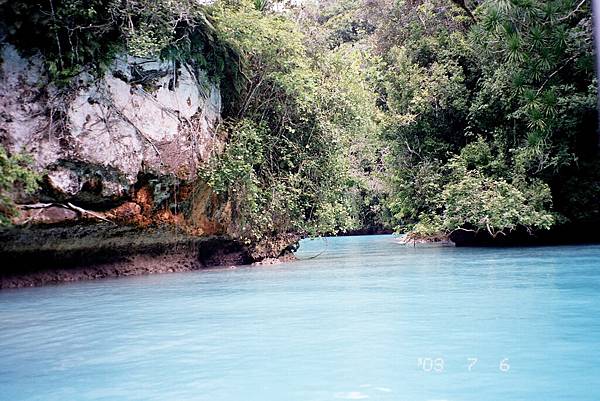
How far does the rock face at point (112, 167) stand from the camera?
9.03m

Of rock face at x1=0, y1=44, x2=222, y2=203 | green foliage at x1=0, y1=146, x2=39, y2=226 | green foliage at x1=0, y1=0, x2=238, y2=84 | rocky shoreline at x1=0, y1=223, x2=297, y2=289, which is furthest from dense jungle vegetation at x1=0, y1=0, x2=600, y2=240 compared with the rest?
green foliage at x1=0, y1=146, x2=39, y2=226

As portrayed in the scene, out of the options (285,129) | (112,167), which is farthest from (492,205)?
(112,167)

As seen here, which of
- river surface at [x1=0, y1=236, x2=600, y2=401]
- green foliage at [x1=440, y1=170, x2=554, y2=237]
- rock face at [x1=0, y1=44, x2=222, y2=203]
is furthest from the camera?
green foliage at [x1=440, y1=170, x2=554, y2=237]

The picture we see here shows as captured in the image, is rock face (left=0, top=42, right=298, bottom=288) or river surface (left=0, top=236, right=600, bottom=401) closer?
river surface (left=0, top=236, right=600, bottom=401)

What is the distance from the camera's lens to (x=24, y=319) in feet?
19.6

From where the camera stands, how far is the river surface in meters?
3.24

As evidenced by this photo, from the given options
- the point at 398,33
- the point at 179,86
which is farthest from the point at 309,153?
the point at 398,33

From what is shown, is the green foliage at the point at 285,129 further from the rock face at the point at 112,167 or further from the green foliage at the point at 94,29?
the green foliage at the point at 94,29

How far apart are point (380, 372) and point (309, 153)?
9227 millimetres

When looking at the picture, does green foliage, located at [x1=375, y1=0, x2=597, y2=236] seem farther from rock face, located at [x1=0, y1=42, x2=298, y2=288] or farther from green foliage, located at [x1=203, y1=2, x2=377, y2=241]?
rock face, located at [x1=0, y1=42, x2=298, y2=288]

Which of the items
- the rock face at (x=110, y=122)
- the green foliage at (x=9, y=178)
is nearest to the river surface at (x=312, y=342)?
the green foliage at (x=9, y=178)

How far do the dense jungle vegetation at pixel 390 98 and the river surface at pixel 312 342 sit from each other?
130 inches

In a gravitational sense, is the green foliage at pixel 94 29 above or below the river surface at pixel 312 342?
above

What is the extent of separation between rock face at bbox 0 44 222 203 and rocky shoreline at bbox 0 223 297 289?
68 centimetres
